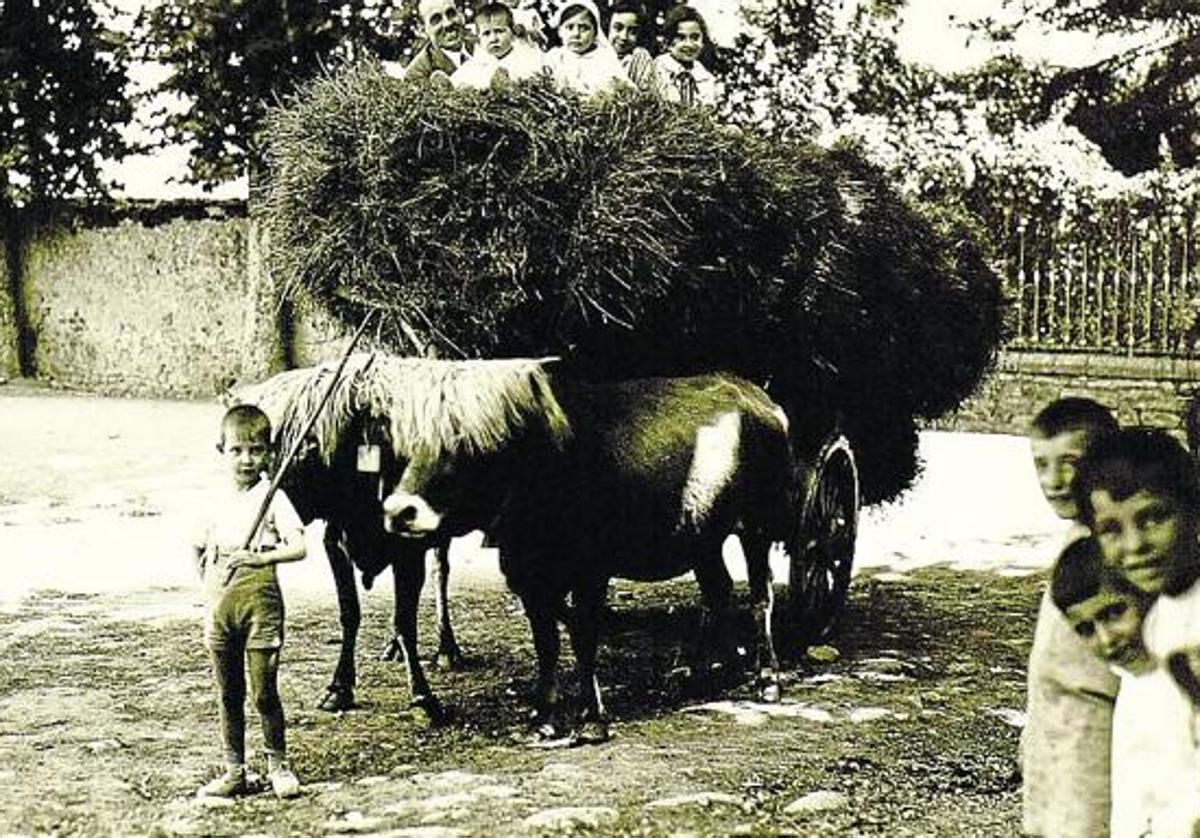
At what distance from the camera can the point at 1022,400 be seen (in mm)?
15258

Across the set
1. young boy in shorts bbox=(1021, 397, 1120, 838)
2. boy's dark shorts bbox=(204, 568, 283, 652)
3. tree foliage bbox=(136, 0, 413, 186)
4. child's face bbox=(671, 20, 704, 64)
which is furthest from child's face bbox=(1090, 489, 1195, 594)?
tree foliage bbox=(136, 0, 413, 186)

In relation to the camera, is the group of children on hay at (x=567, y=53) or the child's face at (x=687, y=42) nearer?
the group of children on hay at (x=567, y=53)

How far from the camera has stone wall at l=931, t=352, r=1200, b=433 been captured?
14.0 m

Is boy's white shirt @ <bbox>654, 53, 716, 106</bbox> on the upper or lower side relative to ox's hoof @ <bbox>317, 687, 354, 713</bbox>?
upper

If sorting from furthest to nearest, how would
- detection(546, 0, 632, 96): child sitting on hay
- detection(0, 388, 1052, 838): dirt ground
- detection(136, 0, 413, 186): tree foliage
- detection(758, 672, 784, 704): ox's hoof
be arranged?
detection(136, 0, 413, 186): tree foliage < detection(546, 0, 632, 96): child sitting on hay < detection(758, 672, 784, 704): ox's hoof < detection(0, 388, 1052, 838): dirt ground

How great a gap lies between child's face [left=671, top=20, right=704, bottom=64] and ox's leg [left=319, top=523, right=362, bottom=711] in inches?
119

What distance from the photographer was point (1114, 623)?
8.58 ft

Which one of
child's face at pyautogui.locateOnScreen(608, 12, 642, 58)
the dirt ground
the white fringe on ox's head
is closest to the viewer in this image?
the dirt ground

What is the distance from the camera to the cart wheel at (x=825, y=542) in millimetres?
6934

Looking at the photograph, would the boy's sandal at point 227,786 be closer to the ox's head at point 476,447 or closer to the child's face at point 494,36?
the ox's head at point 476,447

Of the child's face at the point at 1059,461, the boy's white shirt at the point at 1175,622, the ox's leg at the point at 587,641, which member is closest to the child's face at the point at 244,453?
the ox's leg at the point at 587,641

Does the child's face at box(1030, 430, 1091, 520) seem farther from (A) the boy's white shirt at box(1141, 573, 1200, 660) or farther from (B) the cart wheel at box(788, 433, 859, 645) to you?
(B) the cart wheel at box(788, 433, 859, 645)

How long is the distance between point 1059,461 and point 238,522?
2.37 metres

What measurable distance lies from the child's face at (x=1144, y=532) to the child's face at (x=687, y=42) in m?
5.54
